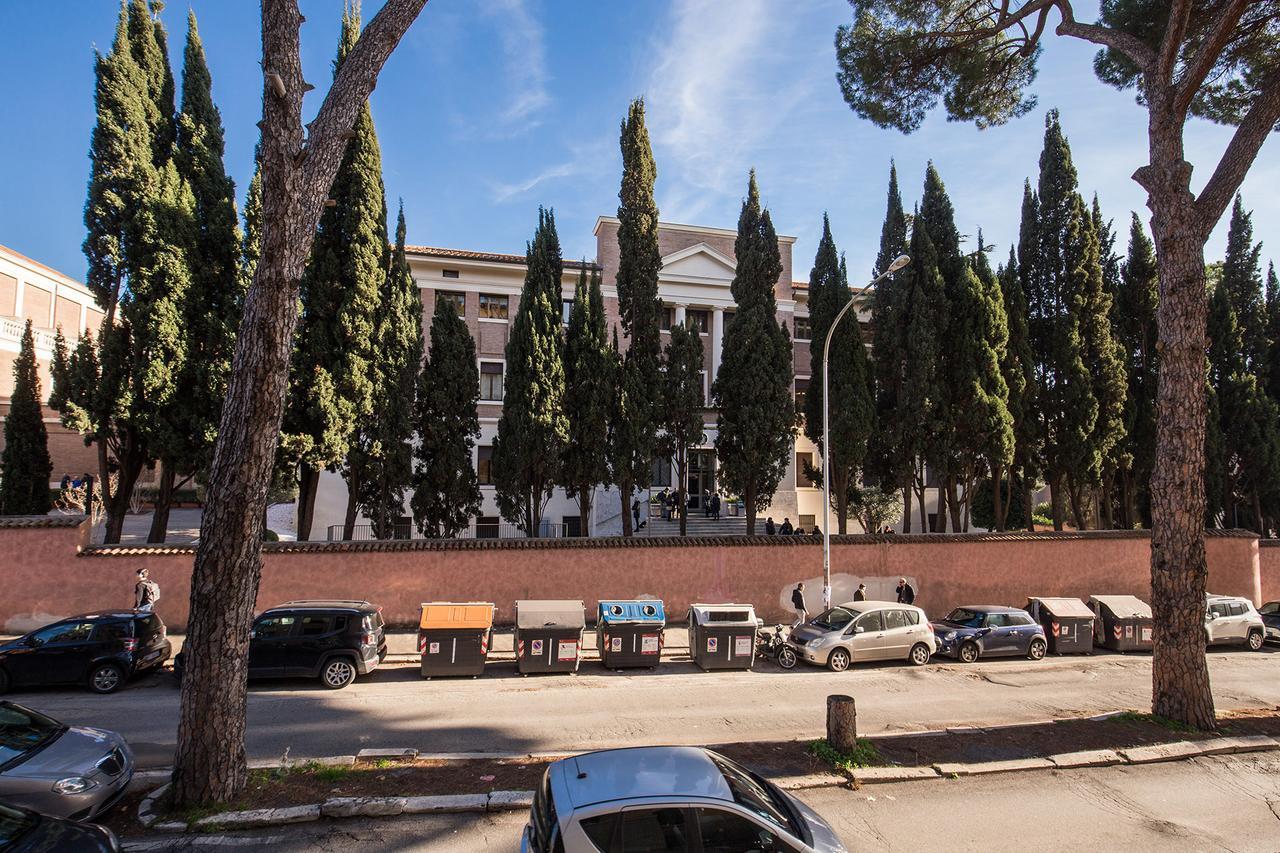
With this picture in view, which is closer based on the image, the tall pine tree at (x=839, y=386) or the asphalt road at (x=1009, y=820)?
the asphalt road at (x=1009, y=820)

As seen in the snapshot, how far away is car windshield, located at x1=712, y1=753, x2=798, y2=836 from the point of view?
489 centimetres

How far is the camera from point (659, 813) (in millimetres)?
4586

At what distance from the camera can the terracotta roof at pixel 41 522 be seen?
1568 centimetres

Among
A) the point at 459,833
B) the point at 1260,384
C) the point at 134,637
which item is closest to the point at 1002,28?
the point at 459,833

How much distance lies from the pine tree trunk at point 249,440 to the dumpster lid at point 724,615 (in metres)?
9.78

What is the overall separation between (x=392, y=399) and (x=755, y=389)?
1127 cm

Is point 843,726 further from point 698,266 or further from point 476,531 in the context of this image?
point 698,266

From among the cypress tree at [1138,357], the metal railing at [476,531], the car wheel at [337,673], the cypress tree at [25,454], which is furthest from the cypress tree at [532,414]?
the cypress tree at [1138,357]

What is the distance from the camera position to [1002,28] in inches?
542

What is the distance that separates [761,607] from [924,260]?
13852 mm

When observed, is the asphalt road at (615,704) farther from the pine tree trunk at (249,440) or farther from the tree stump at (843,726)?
the pine tree trunk at (249,440)

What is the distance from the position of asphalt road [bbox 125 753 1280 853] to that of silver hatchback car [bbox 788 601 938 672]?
6.80 metres

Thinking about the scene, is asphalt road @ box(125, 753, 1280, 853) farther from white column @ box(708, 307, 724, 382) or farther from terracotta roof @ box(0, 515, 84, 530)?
white column @ box(708, 307, 724, 382)

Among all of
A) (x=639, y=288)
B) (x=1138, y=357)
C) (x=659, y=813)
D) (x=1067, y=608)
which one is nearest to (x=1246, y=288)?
(x=1138, y=357)
